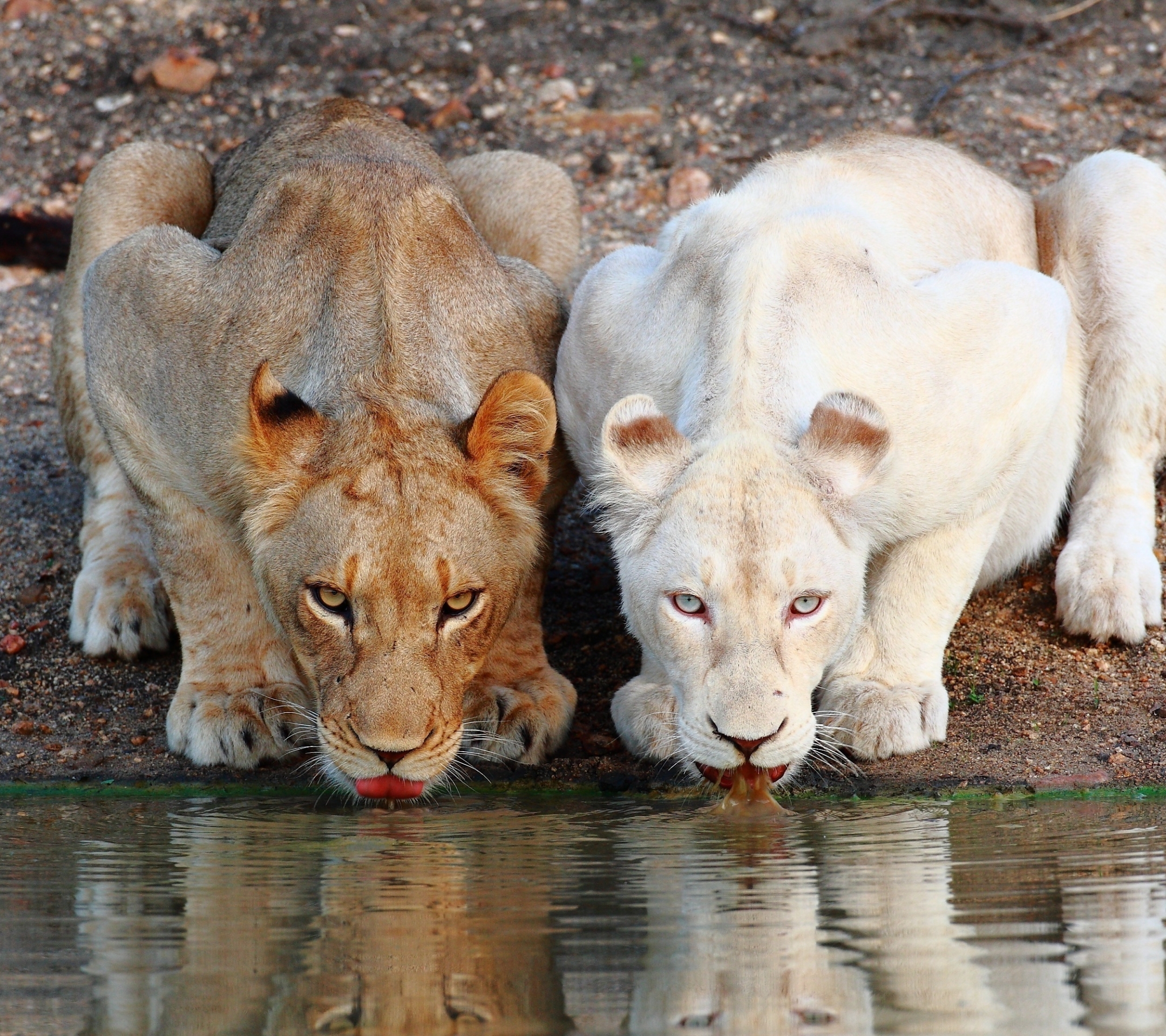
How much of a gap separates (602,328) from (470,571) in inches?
39.4

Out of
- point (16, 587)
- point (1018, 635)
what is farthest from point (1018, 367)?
point (16, 587)

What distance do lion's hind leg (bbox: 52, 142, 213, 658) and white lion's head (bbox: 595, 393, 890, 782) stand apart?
213 centimetres

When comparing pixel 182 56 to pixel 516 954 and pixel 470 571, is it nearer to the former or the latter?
pixel 470 571

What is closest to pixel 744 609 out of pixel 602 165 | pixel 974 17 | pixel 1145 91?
pixel 602 165

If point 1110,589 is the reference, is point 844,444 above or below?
above

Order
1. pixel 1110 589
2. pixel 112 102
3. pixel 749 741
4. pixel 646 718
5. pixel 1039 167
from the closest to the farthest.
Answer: pixel 749 741 < pixel 646 718 < pixel 1110 589 < pixel 1039 167 < pixel 112 102

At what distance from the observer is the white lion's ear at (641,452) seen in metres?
4.25

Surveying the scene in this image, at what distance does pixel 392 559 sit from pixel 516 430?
56cm

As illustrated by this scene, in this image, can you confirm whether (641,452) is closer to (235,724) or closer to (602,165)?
(235,724)

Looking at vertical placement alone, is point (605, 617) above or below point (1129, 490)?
below

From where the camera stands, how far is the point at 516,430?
4.75m

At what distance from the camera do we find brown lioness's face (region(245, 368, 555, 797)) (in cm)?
443

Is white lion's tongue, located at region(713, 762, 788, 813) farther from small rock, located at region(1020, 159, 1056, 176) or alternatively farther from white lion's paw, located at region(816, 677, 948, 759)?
small rock, located at region(1020, 159, 1056, 176)

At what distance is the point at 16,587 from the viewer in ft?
20.4
